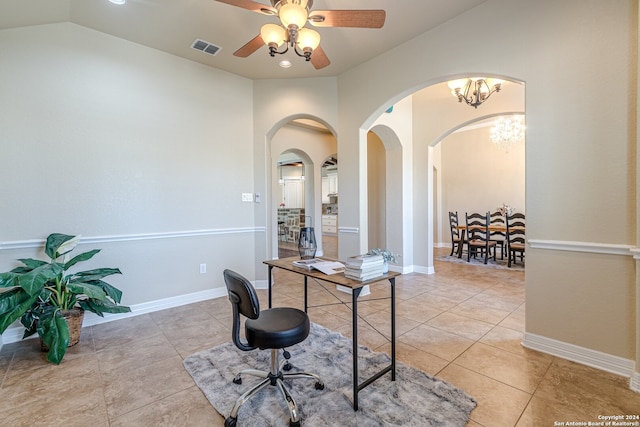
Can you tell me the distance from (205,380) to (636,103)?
3.51 meters

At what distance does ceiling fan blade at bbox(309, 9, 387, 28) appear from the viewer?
6.31 ft

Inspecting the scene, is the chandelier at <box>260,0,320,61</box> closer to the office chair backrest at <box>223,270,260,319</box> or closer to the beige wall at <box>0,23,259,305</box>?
the office chair backrest at <box>223,270,260,319</box>

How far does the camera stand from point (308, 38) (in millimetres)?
2066

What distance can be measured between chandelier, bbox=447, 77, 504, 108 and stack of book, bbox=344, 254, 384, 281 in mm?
3445

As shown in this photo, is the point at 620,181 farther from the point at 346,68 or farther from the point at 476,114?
the point at 346,68

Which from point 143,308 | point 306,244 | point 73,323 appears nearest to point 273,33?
point 306,244

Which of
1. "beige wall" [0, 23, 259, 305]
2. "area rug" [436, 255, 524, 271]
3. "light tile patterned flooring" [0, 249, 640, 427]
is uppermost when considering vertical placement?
"beige wall" [0, 23, 259, 305]

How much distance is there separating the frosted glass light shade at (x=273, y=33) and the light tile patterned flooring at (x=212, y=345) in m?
2.52

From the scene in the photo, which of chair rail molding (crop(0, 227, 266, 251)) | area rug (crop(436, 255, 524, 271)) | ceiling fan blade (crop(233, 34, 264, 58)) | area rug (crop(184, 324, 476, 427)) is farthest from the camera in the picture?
area rug (crop(436, 255, 524, 271))

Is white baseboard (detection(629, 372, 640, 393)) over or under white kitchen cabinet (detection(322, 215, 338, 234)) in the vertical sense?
under

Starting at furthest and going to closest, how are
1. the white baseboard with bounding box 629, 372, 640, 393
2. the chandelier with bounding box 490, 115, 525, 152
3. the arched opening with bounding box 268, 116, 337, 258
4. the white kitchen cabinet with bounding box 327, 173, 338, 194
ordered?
the white kitchen cabinet with bounding box 327, 173, 338, 194 → the chandelier with bounding box 490, 115, 525, 152 → the arched opening with bounding box 268, 116, 337, 258 → the white baseboard with bounding box 629, 372, 640, 393

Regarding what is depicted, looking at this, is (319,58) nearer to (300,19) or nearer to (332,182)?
(300,19)

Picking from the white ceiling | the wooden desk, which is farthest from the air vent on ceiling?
Result: the wooden desk

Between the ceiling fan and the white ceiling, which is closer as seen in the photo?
the ceiling fan
